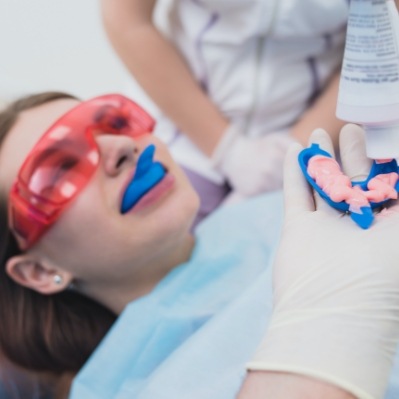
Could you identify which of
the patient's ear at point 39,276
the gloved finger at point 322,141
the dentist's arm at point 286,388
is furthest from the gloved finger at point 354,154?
the patient's ear at point 39,276

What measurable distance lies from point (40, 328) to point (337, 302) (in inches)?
26.4

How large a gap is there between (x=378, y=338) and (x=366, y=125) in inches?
9.2

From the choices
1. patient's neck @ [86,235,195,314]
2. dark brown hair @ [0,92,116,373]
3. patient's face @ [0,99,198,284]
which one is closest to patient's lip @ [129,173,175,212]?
patient's face @ [0,99,198,284]

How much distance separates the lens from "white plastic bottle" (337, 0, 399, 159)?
24.3 inches

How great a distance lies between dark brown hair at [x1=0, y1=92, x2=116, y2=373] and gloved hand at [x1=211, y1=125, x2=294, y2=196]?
371 mm

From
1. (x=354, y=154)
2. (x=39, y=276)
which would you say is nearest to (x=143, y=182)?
(x=39, y=276)

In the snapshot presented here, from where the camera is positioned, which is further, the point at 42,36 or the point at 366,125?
the point at 42,36

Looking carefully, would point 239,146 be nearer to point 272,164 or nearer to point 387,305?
point 272,164

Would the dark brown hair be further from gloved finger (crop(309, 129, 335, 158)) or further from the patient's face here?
gloved finger (crop(309, 129, 335, 158))

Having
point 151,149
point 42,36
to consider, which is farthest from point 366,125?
point 42,36

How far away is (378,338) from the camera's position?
2.12 feet

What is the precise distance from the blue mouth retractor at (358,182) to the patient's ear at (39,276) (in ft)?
1.70

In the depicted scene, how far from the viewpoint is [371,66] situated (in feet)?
2.06

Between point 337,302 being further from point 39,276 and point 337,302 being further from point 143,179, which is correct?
point 39,276
